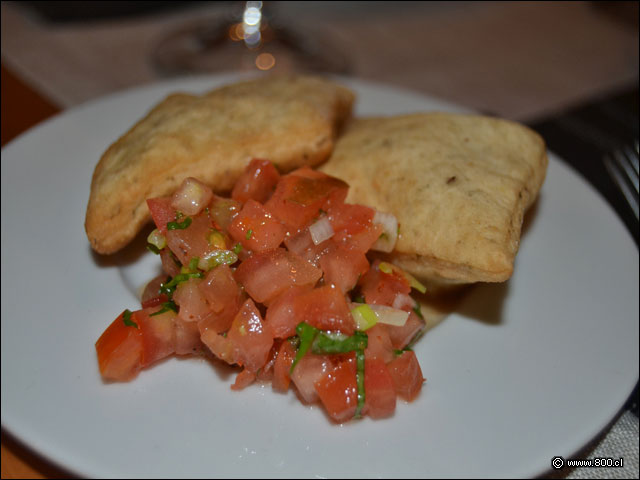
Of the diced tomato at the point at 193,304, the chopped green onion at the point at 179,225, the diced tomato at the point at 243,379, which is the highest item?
the chopped green onion at the point at 179,225

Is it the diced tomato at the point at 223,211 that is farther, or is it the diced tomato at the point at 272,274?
the diced tomato at the point at 223,211

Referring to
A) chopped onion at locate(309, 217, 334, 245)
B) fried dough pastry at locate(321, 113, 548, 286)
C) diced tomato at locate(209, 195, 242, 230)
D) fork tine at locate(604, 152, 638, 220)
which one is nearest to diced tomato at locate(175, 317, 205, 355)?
diced tomato at locate(209, 195, 242, 230)

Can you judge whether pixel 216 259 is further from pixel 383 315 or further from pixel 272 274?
pixel 383 315

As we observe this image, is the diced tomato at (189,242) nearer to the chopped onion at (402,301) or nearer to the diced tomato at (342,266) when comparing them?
the diced tomato at (342,266)

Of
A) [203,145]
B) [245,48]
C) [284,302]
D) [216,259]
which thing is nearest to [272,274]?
[284,302]

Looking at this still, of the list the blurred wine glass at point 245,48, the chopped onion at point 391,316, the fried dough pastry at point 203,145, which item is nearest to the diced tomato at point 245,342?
the chopped onion at point 391,316

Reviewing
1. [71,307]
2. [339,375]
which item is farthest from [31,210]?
[339,375]
